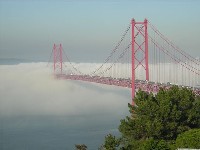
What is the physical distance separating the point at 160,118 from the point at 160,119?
7 centimetres

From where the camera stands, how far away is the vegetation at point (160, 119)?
18256 millimetres

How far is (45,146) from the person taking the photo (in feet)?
94.3

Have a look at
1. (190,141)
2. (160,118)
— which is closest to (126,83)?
(160,118)

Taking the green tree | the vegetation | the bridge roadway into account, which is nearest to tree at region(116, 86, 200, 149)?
the vegetation

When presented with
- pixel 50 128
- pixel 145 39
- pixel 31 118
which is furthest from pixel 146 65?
pixel 31 118

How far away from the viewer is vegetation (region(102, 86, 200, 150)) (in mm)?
18256

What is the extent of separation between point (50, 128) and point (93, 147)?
915 cm

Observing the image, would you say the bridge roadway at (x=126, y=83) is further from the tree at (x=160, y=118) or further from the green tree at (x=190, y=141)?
the green tree at (x=190, y=141)

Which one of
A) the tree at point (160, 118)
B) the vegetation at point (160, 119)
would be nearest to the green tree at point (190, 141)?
the vegetation at point (160, 119)

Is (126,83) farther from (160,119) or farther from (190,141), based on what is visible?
(190,141)

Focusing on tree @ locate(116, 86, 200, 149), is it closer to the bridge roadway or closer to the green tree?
the green tree

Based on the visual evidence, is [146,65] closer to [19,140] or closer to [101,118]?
[19,140]

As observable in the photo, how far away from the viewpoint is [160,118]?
18938mm

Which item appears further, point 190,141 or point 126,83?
point 126,83
